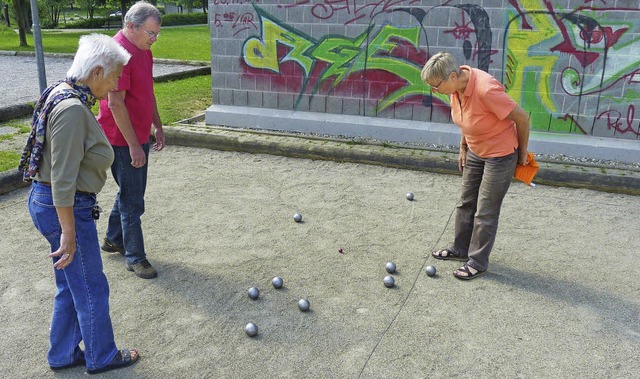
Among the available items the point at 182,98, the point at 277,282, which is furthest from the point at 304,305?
the point at 182,98

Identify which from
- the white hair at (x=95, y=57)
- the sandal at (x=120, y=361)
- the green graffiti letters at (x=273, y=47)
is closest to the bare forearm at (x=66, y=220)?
the white hair at (x=95, y=57)

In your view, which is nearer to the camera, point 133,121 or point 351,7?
point 133,121

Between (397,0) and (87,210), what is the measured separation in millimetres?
6227

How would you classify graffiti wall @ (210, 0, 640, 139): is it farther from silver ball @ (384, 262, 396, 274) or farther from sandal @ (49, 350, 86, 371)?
sandal @ (49, 350, 86, 371)

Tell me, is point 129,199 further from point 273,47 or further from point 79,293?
point 273,47

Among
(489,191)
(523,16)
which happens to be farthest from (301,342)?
(523,16)

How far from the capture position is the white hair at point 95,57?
2.95 metres

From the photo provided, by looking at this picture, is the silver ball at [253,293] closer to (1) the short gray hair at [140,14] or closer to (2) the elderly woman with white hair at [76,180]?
(2) the elderly woman with white hair at [76,180]

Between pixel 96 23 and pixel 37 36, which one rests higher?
pixel 37 36

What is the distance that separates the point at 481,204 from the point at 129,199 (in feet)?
9.27

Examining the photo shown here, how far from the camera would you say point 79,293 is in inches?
128

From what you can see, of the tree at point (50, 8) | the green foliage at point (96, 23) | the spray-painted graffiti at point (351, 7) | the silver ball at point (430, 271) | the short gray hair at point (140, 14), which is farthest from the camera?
the green foliage at point (96, 23)

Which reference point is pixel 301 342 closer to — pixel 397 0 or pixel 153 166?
pixel 153 166

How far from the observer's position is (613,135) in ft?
25.3
